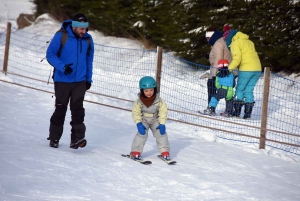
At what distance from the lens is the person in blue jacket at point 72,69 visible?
23.9ft

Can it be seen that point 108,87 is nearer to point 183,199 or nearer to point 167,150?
point 167,150

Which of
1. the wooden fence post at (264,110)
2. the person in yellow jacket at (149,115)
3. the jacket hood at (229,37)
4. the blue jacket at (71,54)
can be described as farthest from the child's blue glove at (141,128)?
the jacket hood at (229,37)

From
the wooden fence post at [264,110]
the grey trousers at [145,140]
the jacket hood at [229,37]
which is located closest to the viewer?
the grey trousers at [145,140]

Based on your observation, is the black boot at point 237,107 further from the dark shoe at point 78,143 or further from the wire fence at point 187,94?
the dark shoe at point 78,143

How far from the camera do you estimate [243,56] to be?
1112 centimetres

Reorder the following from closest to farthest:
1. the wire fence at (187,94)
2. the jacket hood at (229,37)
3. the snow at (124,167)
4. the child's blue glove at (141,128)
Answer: the snow at (124,167) → the child's blue glove at (141,128) → the wire fence at (187,94) → the jacket hood at (229,37)

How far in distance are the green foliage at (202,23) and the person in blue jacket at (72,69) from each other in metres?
7.47

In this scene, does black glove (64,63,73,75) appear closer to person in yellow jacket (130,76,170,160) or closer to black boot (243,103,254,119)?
person in yellow jacket (130,76,170,160)

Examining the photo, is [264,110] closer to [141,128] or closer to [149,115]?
[149,115]

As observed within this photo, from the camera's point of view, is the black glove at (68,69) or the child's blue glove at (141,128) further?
the child's blue glove at (141,128)

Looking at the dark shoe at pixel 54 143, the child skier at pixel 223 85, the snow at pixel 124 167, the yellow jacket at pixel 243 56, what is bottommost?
the snow at pixel 124 167

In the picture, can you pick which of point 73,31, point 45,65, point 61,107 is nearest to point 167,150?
point 61,107

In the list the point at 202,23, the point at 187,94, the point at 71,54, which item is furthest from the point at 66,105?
the point at 202,23

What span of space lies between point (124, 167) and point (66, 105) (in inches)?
45.2
